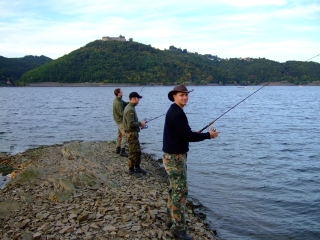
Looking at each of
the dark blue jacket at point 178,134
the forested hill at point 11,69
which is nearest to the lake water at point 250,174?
the dark blue jacket at point 178,134

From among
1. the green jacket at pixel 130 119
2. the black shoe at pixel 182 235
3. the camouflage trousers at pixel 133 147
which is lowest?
the black shoe at pixel 182 235

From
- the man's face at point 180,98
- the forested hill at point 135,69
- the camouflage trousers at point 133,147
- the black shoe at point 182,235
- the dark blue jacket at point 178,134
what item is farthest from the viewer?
the forested hill at point 135,69

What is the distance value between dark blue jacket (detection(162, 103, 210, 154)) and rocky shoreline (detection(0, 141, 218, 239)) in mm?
1611

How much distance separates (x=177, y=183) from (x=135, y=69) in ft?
453

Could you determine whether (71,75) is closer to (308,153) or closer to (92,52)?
(92,52)

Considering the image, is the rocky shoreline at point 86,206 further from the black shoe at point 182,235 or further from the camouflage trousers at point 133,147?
the camouflage trousers at point 133,147

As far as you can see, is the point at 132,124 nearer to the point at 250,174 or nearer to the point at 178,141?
the point at 178,141

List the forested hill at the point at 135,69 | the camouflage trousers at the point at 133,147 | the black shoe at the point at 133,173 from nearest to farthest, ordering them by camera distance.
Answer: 1. the camouflage trousers at the point at 133,147
2. the black shoe at the point at 133,173
3. the forested hill at the point at 135,69

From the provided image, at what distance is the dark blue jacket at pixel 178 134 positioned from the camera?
504 centimetres

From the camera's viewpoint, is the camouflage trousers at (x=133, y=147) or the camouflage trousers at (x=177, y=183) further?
the camouflage trousers at (x=133, y=147)

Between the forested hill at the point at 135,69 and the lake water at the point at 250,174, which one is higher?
the forested hill at the point at 135,69

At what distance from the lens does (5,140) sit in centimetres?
2077

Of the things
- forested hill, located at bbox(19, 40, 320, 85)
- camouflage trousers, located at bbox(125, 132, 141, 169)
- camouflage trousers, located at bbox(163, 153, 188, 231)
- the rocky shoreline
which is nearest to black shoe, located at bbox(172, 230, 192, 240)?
camouflage trousers, located at bbox(163, 153, 188, 231)

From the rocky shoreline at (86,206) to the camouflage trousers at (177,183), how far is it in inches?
17.1
